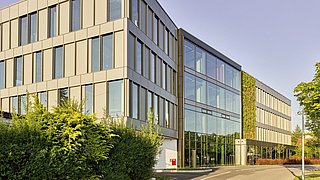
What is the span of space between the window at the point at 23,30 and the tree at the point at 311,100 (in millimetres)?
21386

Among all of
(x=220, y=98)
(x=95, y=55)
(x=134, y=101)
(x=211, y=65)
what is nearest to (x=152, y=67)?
(x=134, y=101)

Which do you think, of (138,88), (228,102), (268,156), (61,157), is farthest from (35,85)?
(268,156)

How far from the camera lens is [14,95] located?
114ft

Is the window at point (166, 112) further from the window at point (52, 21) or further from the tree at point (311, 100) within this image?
the tree at point (311, 100)

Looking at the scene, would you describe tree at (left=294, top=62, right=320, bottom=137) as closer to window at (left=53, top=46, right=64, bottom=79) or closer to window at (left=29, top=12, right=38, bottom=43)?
window at (left=53, top=46, right=64, bottom=79)

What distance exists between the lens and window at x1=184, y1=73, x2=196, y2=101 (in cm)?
4269

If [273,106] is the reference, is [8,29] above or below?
above

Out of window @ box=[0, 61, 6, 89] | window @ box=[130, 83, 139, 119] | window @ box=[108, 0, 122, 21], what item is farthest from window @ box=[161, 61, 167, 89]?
window @ box=[0, 61, 6, 89]

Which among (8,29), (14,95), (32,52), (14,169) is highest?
(8,29)

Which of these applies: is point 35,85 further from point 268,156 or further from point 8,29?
point 268,156

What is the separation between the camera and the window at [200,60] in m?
46.0

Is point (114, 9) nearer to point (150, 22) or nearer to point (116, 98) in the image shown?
point (150, 22)

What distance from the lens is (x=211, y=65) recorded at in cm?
5000

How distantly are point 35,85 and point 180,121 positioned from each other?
14535mm
